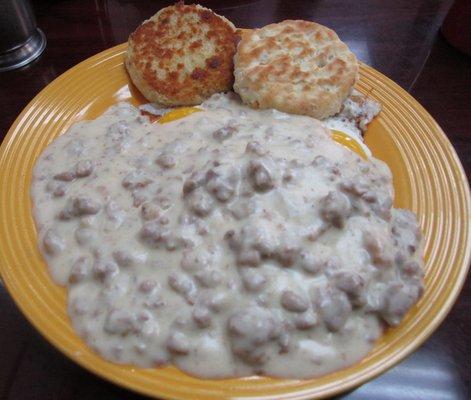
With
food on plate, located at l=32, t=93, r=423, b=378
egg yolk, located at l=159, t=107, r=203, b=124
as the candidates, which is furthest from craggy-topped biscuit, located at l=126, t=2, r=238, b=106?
food on plate, located at l=32, t=93, r=423, b=378

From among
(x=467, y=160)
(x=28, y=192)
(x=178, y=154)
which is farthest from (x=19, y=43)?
(x=467, y=160)

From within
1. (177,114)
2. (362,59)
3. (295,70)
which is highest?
(295,70)

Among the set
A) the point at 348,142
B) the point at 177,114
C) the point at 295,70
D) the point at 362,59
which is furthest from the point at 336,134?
the point at 362,59

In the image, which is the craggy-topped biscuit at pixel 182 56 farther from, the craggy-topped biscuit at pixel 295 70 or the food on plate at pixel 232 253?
the food on plate at pixel 232 253

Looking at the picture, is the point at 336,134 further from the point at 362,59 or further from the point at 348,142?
the point at 362,59

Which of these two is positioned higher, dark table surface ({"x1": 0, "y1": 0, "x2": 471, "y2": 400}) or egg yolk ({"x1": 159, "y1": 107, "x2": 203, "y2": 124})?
egg yolk ({"x1": 159, "y1": 107, "x2": 203, "y2": 124})

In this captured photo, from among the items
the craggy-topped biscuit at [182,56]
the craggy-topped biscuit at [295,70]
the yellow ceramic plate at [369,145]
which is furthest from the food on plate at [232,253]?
the craggy-topped biscuit at [182,56]

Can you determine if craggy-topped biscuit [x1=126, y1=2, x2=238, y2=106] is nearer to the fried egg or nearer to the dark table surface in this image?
the fried egg
